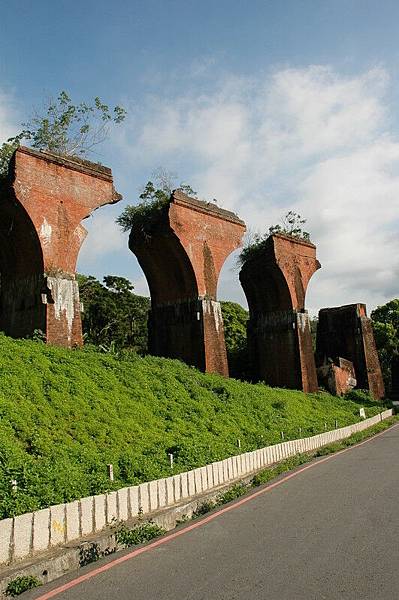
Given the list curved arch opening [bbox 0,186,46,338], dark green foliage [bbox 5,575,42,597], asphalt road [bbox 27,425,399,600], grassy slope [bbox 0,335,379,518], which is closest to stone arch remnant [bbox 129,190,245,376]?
grassy slope [bbox 0,335,379,518]

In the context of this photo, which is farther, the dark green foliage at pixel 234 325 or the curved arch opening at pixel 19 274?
the dark green foliage at pixel 234 325

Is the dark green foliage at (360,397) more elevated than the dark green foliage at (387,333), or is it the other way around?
the dark green foliage at (387,333)

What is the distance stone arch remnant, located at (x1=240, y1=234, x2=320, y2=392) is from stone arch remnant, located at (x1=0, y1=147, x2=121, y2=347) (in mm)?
11430

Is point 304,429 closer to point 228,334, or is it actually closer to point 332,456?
point 332,456

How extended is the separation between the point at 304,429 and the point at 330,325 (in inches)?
Answer: 694

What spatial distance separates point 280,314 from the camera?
25.6 meters

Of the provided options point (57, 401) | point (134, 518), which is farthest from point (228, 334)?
point (134, 518)

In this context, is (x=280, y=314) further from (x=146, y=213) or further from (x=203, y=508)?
(x=203, y=508)

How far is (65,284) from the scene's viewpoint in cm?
1505

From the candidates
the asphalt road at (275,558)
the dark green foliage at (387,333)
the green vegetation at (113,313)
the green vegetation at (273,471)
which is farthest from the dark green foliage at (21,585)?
the dark green foliage at (387,333)

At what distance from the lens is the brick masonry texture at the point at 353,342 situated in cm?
2981

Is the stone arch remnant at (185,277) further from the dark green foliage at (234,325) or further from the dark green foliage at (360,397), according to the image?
the dark green foliage at (234,325)

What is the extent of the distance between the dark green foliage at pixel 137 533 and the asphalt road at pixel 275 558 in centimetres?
38

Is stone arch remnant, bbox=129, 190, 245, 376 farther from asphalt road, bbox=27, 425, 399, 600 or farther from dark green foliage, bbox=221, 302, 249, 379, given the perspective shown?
dark green foliage, bbox=221, 302, 249, 379
